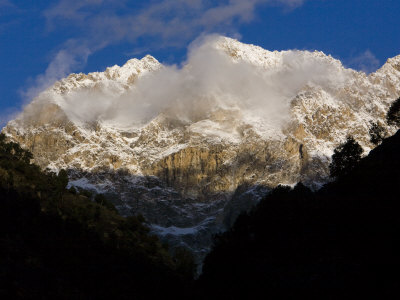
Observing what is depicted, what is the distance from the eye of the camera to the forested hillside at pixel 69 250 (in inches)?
3524

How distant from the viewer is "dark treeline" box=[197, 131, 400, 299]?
8244 centimetres

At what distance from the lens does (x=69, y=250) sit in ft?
344

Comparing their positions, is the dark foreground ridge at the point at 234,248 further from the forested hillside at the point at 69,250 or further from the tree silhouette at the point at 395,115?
the tree silhouette at the point at 395,115

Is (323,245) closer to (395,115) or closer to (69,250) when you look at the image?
(69,250)

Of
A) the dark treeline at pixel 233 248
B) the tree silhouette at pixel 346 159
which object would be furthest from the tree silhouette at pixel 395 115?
the dark treeline at pixel 233 248

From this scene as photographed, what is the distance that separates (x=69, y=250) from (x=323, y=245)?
36.1 m

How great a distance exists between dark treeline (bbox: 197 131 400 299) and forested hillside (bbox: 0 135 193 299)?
30.6 ft

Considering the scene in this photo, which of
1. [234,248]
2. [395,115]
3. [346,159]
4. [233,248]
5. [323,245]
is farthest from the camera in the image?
[395,115]

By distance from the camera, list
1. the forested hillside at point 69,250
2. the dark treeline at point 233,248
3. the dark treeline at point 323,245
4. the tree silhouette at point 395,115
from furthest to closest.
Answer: the tree silhouette at point 395,115
the forested hillside at point 69,250
the dark treeline at point 233,248
the dark treeline at point 323,245

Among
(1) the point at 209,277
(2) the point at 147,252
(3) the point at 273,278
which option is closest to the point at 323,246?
(3) the point at 273,278

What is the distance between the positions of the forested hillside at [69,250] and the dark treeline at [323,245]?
9333mm

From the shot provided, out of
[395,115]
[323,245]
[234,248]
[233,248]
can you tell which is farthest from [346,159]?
[323,245]

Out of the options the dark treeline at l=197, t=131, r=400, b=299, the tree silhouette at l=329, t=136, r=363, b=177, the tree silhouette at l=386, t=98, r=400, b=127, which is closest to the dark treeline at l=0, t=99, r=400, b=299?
the dark treeline at l=197, t=131, r=400, b=299

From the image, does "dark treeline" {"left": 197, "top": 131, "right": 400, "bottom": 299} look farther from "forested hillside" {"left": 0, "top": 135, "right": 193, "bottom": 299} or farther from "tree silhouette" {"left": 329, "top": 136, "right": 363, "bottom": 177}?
"tree silhouette" {"left": 329, "top": 136, "right": 363, "bottom": 177}
